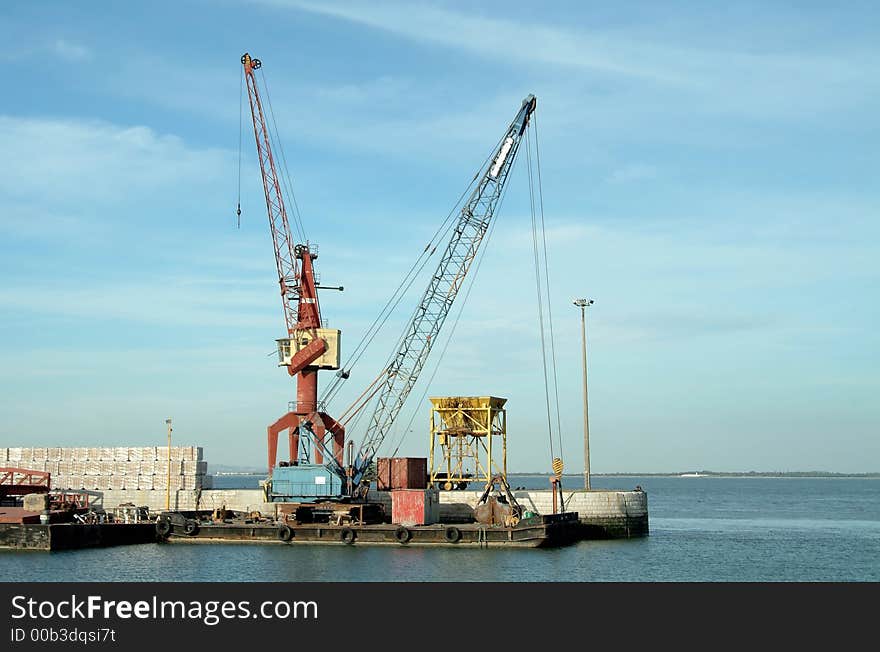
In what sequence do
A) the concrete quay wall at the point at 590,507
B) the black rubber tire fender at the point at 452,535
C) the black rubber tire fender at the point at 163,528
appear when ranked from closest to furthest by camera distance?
the black rubber tire fender at the point at 452,535, the black rubber tire fender at the point at 163,528, the concrete quay wall at the point at 590,507

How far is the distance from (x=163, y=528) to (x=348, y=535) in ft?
50.0

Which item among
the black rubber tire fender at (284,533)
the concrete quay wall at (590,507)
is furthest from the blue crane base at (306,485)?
the black rubber tire fender at (284,533)

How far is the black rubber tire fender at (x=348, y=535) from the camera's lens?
72375 millimetres

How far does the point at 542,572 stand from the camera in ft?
187

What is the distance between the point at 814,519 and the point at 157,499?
73.4 metres

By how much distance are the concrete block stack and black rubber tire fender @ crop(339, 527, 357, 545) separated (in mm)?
28192

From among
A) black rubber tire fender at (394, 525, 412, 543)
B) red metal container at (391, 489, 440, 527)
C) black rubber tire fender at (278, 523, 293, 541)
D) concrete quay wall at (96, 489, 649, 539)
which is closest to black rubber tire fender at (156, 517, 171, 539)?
concrete quay wall at (96, 489, 649, 539)

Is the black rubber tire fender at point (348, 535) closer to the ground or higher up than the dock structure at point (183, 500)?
closer to the ground

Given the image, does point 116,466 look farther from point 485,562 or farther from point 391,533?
point 485,562

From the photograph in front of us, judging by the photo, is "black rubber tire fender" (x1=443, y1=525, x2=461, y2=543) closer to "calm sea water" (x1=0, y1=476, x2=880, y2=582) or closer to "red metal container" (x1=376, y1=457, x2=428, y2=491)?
"calm sea water" (x1=0, y1=476, x2=880, y2=582)

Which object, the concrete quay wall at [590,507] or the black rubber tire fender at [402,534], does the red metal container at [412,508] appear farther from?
the concrete quay wall at [590,507]

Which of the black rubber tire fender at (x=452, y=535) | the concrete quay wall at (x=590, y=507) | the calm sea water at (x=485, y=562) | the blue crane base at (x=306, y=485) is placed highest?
the blue crane base at (x=306, y=485)
